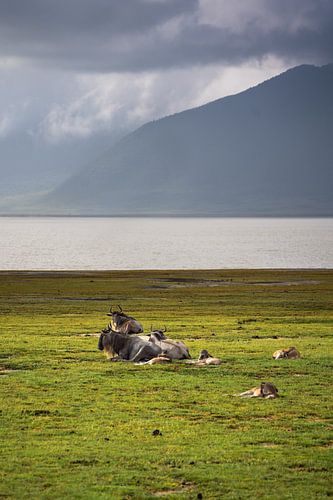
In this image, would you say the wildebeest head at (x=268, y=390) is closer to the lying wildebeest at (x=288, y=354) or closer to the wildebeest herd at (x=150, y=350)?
the wildebeest herd at (x=150, y=350)

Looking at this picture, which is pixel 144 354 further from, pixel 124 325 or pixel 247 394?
pixel 247 394

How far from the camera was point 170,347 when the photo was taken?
23.9m

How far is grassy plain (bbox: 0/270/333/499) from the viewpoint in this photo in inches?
505

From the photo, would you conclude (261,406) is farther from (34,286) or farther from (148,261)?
(148,261)

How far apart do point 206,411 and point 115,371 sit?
525 centimetres

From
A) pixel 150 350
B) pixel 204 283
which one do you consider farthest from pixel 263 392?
pixel 204 283

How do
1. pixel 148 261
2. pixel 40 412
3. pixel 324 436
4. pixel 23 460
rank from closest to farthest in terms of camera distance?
pixel 23 460
pixel 324 436
pixel 40 412
pixel 148 261

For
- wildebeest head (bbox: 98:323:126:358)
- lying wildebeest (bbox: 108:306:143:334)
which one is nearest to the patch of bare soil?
lying wildebeest (bbox: 108:306:143:334)

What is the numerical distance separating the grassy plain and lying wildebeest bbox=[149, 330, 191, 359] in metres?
0.78

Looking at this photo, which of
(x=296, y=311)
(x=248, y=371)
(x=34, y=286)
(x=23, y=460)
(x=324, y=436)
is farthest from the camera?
(x=34, y=286)

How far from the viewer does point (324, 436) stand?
50.0 ft

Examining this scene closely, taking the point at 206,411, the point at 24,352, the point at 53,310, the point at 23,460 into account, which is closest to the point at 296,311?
the point at 53,310

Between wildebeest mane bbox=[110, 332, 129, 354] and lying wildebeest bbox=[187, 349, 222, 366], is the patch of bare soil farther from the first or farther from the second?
lying wildebeest bbox=[187, 349, 222, 366]

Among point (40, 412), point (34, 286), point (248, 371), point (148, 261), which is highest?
point (148, 261)
